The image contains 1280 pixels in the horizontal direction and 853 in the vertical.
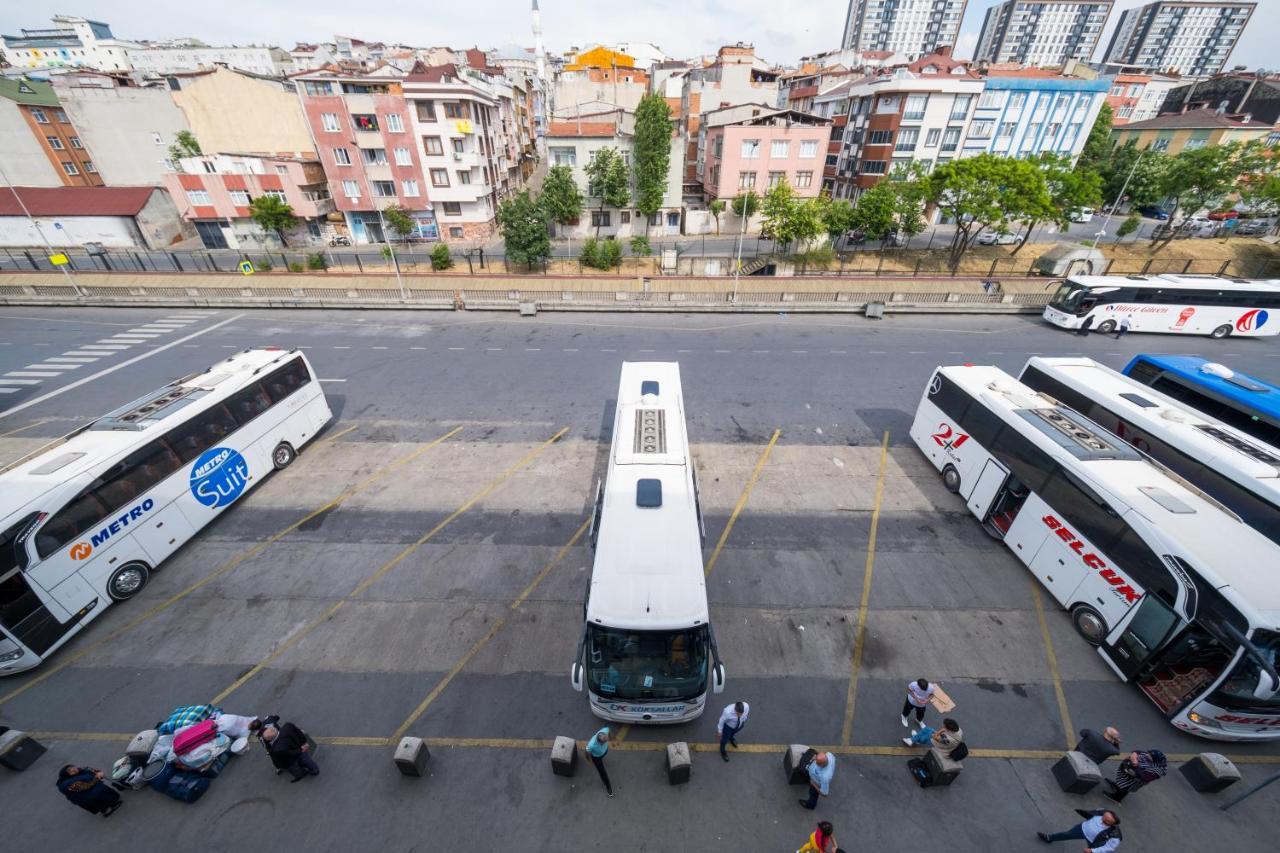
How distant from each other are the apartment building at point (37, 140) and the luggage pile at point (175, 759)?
71.6 meters

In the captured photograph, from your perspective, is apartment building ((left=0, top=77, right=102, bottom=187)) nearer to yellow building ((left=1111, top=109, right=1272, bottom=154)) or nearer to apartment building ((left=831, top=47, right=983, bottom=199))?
apartment building ((left=831, top=47, right=983, bottom=199))

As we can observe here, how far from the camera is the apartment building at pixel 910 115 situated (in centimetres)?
4725

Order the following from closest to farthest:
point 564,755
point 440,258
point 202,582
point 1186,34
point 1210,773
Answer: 1. point 1210,773
2. point 564,755
3. point 202,582
4. point 440,258
5. point 1186,34

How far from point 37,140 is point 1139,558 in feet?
286

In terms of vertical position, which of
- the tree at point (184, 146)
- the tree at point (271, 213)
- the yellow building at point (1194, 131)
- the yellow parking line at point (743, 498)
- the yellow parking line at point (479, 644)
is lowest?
the yellow parking line at point (479, 644)

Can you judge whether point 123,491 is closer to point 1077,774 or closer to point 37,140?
point 1077,774

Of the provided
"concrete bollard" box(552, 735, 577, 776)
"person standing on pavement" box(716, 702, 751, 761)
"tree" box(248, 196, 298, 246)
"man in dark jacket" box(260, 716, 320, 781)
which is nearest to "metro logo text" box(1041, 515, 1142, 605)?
"person standing on pavement" box(716, 702, 751, 761)

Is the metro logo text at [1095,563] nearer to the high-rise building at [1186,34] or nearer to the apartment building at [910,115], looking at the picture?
the apartment building at [910,115]

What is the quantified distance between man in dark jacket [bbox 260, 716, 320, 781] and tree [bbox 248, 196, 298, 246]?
50.0 m

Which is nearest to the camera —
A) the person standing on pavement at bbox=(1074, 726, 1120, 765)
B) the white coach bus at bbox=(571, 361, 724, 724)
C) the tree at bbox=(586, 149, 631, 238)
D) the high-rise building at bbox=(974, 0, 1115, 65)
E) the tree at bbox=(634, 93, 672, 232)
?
the white coach bus at bbox=(571, 361, 724, 724)

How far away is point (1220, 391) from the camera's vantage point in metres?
14.7


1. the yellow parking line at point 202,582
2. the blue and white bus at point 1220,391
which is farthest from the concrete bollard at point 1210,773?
the yellow parking line at point 202,582

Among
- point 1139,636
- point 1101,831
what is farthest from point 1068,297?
point 1101,831

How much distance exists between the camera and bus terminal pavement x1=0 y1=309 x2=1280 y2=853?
768cm
